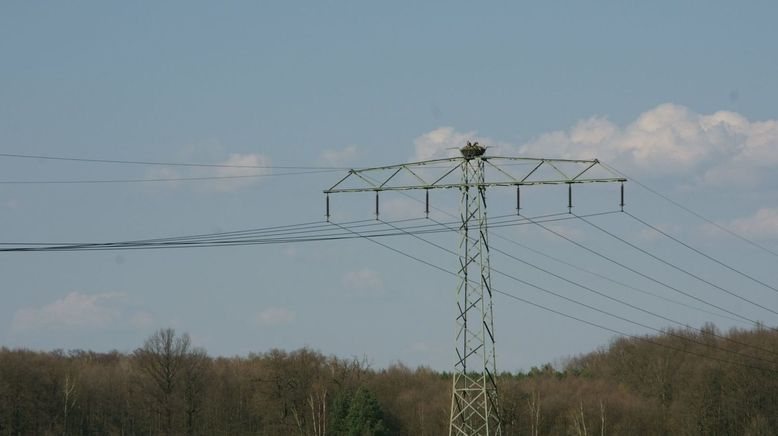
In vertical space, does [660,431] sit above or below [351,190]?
below

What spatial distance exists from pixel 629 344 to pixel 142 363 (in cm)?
5091

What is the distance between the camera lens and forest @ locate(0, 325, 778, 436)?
105750 millimetres

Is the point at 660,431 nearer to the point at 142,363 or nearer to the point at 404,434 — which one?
the point at 404,434

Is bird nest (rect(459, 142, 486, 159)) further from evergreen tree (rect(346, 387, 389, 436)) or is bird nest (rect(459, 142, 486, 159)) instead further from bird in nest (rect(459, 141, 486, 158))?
evergreen tree (rect(346, 387, 389, 436))

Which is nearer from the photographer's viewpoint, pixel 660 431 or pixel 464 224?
pixel 464 224

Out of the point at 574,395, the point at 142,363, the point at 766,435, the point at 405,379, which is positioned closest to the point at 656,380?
the point at 574,395

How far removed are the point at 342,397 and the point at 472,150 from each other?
5883 cm

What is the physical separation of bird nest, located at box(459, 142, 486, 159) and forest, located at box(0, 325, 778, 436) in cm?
5589

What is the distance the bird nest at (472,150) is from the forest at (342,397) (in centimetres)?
5589

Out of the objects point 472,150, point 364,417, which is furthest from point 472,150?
point 364,417

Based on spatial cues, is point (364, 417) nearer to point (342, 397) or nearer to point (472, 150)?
point (342, 397)

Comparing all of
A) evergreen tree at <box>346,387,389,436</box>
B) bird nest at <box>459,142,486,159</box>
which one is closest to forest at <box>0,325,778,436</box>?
evergreen tree at <box>346,387,389,436</box>

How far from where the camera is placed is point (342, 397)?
105125 millimetres

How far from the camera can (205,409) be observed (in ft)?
374
